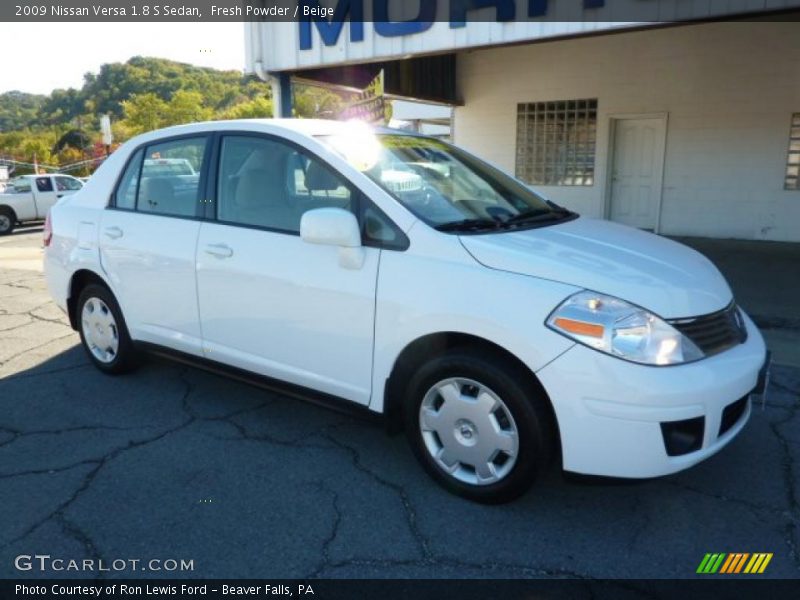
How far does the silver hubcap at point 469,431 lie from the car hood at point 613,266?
1.87 ft

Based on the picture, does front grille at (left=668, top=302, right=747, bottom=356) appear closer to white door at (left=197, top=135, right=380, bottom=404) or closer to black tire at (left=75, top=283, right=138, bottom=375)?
white door at (left=197, top=135, right=380, bottom=404)

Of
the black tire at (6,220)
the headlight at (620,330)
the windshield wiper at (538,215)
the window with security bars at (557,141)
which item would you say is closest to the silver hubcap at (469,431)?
the headlight at (620,330)

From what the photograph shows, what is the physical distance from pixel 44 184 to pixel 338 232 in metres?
17.5

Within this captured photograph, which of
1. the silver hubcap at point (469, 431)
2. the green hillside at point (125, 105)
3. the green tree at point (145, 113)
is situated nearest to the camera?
the silver hubcap at point (469, 431)

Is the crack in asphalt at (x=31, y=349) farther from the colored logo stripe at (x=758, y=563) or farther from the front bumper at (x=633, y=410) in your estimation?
the colored logo stripe at (x=758, y=563)

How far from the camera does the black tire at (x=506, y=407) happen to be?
8.52 feet

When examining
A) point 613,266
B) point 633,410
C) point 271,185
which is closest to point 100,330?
point 271,185

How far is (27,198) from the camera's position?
16906 millimetres

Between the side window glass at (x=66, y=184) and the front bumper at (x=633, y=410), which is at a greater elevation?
the side window glass at (x=66, y=184)

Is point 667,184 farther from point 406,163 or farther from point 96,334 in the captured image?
point 96,334
